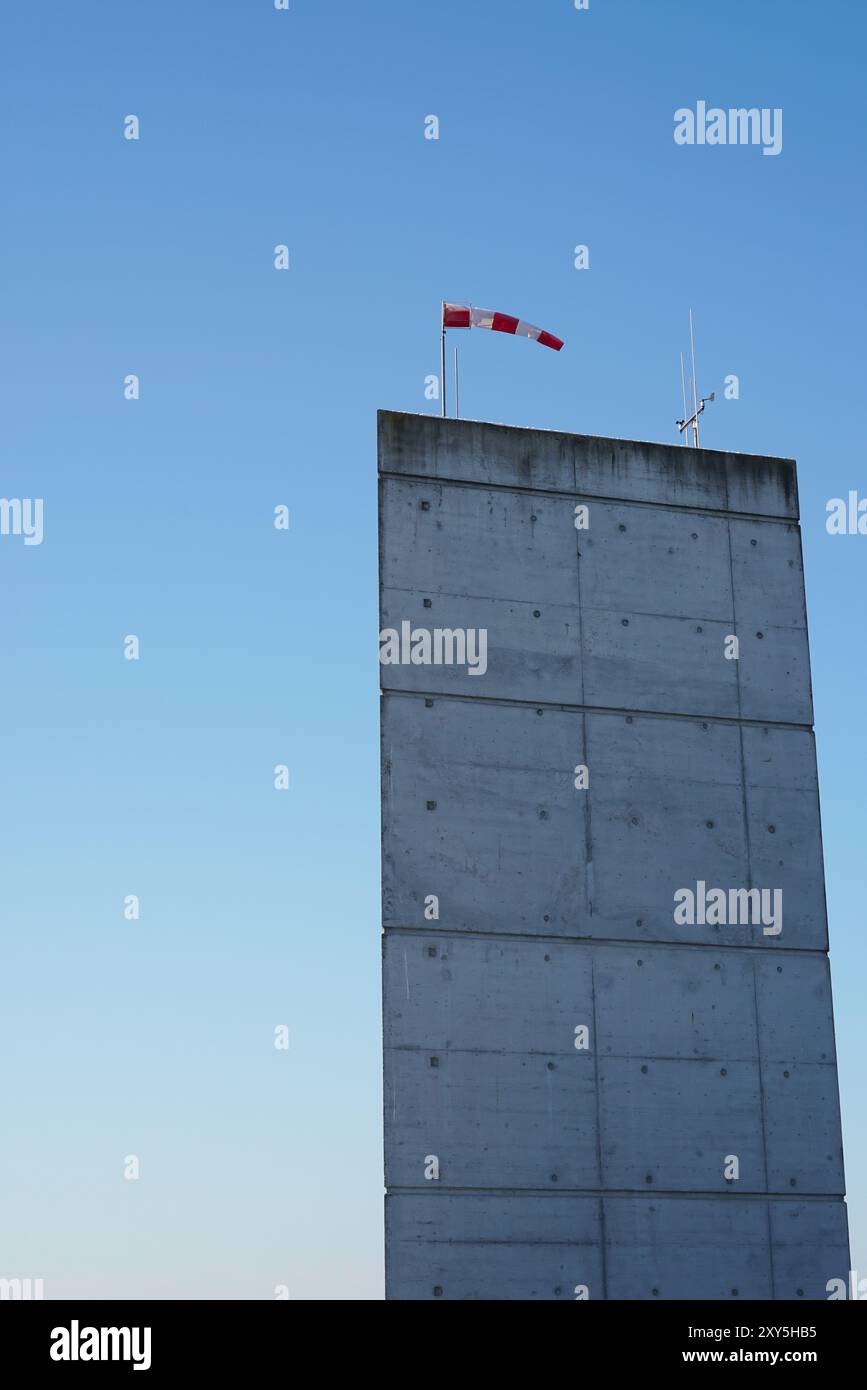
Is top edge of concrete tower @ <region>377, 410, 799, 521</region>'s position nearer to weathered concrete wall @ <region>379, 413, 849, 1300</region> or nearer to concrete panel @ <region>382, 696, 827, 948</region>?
weathered concrete wall @ <region>379, 413, 849, 1300</region>

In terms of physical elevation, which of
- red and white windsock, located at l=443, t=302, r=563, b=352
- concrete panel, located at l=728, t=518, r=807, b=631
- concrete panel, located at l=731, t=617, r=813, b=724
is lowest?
concrete panel, located at l=731, t=617, r=813, b=724

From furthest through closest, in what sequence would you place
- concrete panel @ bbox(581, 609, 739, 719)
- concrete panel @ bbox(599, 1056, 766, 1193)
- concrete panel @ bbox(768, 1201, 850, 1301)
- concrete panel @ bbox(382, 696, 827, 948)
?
concrete panel @ bbox(581, 609, 739, 719) < concrete panel @ bbox(382, 696, 827, 948) < concrete panel @ bbox(768, 1201, 850, 1301) < concrete panel @ bbox(599, 1056, 766, 1193)

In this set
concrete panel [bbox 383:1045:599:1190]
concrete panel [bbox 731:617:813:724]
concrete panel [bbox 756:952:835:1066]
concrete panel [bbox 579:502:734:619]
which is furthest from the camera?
concrete panel [bbox 731:617:813:724]

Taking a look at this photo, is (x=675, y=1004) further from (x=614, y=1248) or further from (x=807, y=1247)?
Answer: (x=807, y=1247)

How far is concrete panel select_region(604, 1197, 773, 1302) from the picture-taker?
28.7m

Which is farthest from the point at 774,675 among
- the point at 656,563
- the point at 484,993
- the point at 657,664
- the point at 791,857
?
the point at 484,993

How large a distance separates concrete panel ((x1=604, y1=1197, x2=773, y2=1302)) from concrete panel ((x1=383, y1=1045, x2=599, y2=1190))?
89cm

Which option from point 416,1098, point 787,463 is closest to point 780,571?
point 787,463

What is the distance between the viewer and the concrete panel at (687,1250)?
28.7 metres

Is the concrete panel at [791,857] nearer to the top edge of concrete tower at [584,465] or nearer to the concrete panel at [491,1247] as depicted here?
the top edge of concrete tower at [584,465]

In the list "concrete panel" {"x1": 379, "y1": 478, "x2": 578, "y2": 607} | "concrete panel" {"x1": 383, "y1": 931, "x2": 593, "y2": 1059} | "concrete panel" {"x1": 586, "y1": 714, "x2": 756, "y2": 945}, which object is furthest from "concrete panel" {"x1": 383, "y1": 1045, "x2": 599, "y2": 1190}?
"concrete panel" {"x1": 379, "y1": 478, "x2": 578, "y2": 607}

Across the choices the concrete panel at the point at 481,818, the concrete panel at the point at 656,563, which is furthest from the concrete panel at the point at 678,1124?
the concrete panel at the point at 656,563
